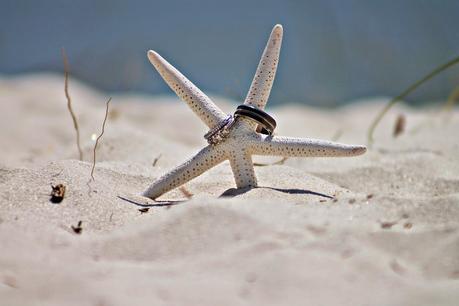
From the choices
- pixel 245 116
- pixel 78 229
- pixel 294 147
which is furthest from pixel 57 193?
pixel 294 147

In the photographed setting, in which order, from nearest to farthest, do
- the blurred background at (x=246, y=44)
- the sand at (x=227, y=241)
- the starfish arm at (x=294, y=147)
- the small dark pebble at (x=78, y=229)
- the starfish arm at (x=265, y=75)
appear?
the sand at (x=227, y=241), the small dark pebble at (x=78, y=229), the starfish arm at (x=294, y=147), the starfish arm at (x=265, y=75), the blurred background at (x=246, y=44)

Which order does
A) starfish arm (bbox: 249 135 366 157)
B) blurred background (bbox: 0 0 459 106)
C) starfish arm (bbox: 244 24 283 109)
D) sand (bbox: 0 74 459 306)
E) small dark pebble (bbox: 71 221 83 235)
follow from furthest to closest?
blurred background (bbox: 0 0 459 106), starfish arm (bbox: 244 24 283 109), starfish arm (bbox: 249 135 366 157), small dark pebble (bbox: 71 221 83 235), sand (bbox: 0 74 459 306)

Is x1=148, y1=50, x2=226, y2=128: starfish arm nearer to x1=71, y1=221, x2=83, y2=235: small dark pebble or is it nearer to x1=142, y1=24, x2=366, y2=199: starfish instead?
x1=142, y1=24, x2=366, y2=199: starfish

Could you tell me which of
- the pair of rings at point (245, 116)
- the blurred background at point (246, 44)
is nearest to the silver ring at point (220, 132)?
the pair of rings at point (245, 116)

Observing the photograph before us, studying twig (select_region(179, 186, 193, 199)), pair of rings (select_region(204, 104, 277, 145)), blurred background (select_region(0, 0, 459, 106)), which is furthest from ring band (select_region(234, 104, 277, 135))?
blurred background (select_region(0, 0, 459, 106))

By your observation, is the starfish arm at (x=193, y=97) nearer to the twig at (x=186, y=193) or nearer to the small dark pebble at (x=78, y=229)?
the twig at (x=186, y=193)

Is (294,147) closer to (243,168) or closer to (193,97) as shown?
(243,168)

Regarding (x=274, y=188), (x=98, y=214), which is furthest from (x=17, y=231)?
(x=274, y=188)
